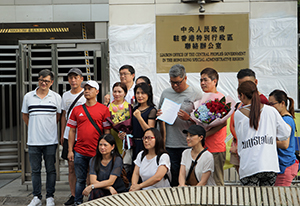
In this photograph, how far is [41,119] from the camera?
5.61 meters

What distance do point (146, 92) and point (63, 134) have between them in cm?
181

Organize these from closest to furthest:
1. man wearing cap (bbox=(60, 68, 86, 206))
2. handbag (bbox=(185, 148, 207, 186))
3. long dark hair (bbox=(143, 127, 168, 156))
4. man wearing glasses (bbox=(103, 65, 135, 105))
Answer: handbag (bbox=(185, 148, 207, 186)), long dark hair (bbox=(143, 127, 168, 156)), man wearing glasses (bbox=(103, 65, 135, 105)), man wearing cap (bbox=(60, 68, 86, 206))

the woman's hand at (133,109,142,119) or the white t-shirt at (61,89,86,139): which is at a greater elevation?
the white t-shirt at (61,89,86,139)

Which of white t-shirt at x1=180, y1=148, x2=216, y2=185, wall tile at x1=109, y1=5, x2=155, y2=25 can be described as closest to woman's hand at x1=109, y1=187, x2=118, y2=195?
white t-shirt at x1=180, y1=148, x2=216, y2=185

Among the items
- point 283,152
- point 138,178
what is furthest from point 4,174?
point 283,152

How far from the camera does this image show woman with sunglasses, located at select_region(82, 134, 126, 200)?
4.77 metres

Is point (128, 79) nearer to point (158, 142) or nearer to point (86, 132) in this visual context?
point (86, 132)

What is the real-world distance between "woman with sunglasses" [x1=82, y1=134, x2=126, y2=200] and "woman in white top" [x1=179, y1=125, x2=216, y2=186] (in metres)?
0.87

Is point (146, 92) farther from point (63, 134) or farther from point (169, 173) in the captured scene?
point (63, 134)

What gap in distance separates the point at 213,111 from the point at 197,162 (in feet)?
2.26

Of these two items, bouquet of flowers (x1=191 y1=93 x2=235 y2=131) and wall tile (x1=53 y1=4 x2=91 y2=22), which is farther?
wall tile (x1=53 y1=4 x2=91 y2=22)

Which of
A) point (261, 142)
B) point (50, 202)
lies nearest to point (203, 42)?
point (261, 142)

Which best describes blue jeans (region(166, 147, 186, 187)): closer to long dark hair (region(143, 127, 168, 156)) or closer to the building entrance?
long dark hair (region(143, 127, 168, 156))

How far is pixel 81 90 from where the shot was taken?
599 centimetres
